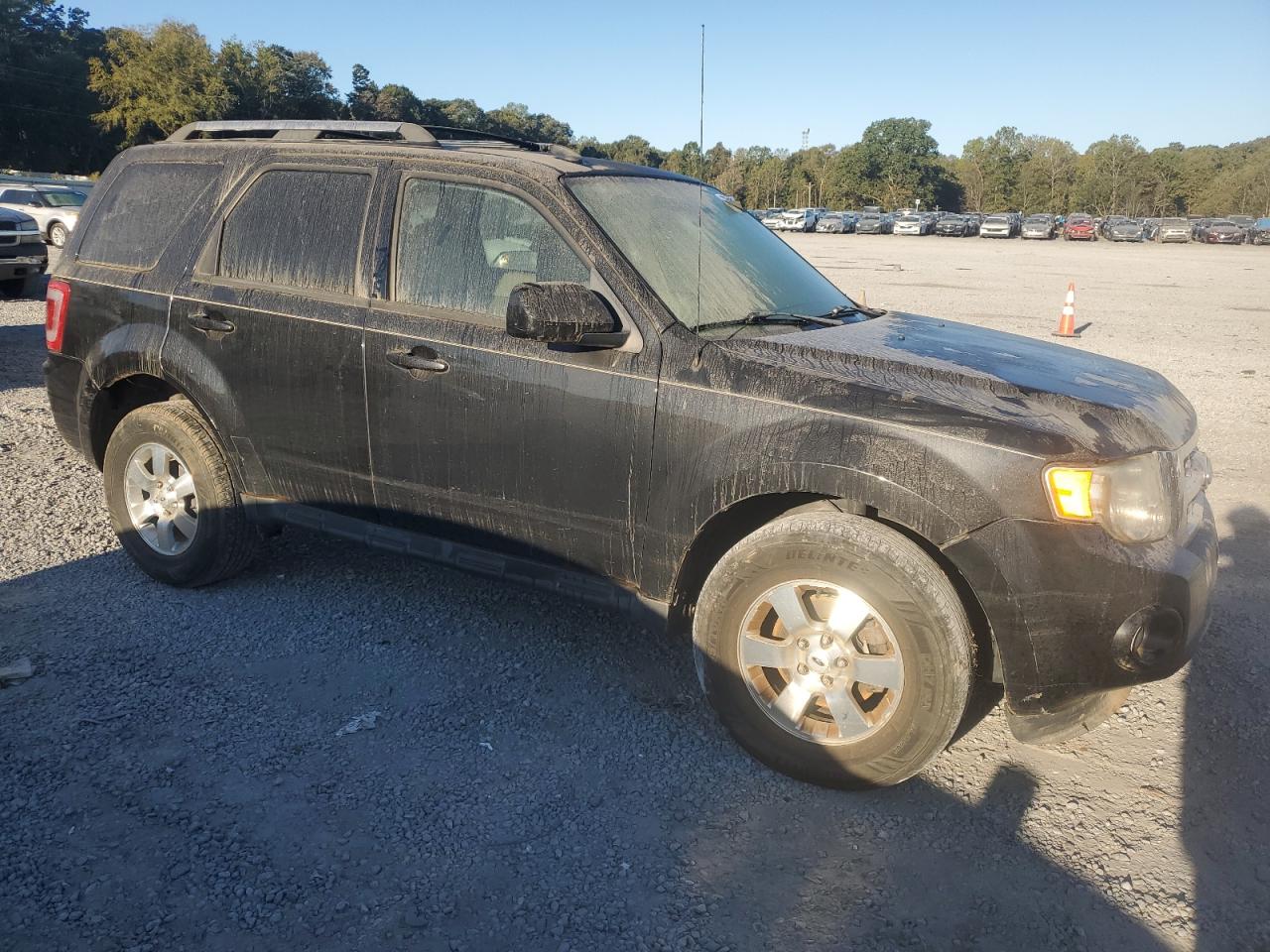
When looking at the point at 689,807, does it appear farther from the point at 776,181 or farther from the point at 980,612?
the point at 776,181

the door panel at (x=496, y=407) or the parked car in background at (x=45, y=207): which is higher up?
the parked car in background at (x=45, y=207)

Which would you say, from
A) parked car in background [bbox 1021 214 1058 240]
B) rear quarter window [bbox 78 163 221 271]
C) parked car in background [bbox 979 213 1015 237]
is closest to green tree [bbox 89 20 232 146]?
parked car in background [bbox 979 213 1015 237]

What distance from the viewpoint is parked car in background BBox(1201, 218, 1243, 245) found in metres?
54.1

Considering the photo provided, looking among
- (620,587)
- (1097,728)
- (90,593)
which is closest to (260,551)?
(90,593)

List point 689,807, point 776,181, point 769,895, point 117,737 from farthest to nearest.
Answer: point 776,181, point 117,737, point 689,807, point 769,895

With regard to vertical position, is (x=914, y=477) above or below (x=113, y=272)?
below

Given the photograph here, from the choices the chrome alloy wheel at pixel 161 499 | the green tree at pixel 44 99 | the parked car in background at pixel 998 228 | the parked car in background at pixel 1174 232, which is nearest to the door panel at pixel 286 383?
the chrome alloy wheel at pixel 161 499

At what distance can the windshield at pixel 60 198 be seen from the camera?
2467cm

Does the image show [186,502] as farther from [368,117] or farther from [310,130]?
[368,117]

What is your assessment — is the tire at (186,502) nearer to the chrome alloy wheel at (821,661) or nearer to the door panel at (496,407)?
the door panel at (496,407)

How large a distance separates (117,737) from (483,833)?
55.6 inches

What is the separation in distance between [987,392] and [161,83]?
67533 mm

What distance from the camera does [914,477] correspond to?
295 centimetres

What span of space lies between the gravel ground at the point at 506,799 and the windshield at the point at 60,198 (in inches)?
943
